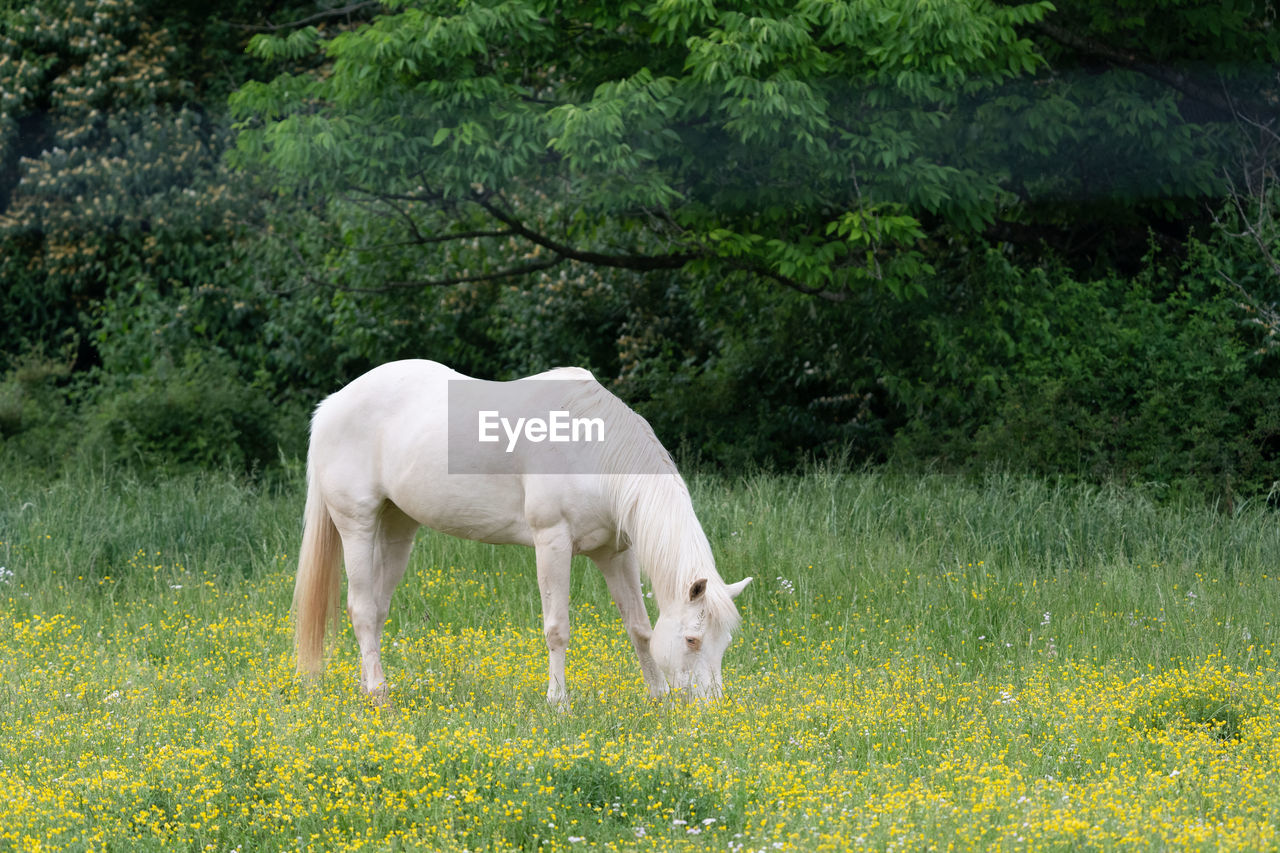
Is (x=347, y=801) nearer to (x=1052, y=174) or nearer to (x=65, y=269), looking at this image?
(x=1052, y=174)

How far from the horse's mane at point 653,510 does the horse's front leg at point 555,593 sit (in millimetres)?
268

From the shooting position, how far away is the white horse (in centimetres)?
515

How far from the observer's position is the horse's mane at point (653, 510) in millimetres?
5117

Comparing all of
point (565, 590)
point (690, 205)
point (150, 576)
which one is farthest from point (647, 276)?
point (565, 590)

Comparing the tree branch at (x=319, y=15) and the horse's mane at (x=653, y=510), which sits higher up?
the tree branch at (x=319, y=15)

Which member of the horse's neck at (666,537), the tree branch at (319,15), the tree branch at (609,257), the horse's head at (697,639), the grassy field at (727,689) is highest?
the tree branch at (319,15)

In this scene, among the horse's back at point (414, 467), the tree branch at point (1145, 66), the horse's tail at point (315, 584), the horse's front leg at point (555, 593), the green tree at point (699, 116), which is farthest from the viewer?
the tree branch at point (1145, 66)

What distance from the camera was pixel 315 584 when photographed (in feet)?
20.3

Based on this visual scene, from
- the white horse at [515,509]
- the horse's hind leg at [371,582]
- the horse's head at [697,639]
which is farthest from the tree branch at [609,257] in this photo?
the horse's head at [697,639]

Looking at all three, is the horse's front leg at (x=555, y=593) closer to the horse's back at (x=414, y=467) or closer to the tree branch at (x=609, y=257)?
the horse's back at (x=414, y=467)

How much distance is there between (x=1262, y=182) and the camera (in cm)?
1032

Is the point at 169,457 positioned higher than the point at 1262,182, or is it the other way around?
the point at 1262,182

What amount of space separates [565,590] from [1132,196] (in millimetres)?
7686

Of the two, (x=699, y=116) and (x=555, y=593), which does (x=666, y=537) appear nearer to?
(x=555, y=593)
